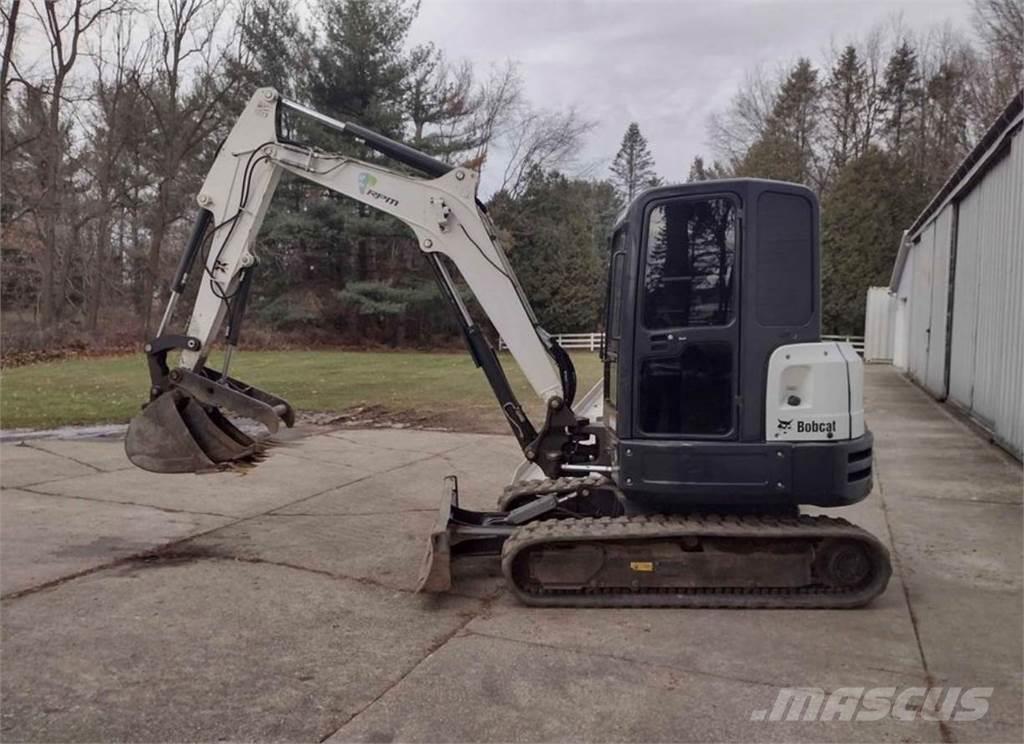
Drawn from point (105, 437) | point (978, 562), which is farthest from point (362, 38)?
point (978, 562)

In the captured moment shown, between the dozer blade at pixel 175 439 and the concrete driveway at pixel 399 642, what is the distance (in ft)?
2.17

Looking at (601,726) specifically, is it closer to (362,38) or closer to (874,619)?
(874,619)

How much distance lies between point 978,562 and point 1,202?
106ft

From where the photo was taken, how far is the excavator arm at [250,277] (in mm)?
5371

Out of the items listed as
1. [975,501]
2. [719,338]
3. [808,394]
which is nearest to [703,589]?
[808,394]

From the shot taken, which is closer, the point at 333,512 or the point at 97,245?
the point at 333,512

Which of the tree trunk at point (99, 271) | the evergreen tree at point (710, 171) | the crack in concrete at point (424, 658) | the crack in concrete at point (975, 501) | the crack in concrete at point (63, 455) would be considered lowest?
the crack in concrete at point (424, 658)

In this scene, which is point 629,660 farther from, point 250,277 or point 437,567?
point 250,277

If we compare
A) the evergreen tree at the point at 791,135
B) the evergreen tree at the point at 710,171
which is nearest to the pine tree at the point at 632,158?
the evergreen tree at the point at 710,171

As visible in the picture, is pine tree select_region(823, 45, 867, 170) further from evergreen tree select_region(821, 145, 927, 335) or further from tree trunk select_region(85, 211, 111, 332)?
tree trunk select_region(85, 211, 111, 332)

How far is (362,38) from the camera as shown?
3089cm

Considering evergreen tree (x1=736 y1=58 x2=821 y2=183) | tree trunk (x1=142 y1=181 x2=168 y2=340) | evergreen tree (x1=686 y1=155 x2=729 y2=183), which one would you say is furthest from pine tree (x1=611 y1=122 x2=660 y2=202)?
tree trunk (x1=142 y1=181 x2=168 y2=340)

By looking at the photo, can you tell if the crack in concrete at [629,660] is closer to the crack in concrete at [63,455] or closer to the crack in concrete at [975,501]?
the crack in concrete at [975,501]

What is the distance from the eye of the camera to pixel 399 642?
4074 mm
